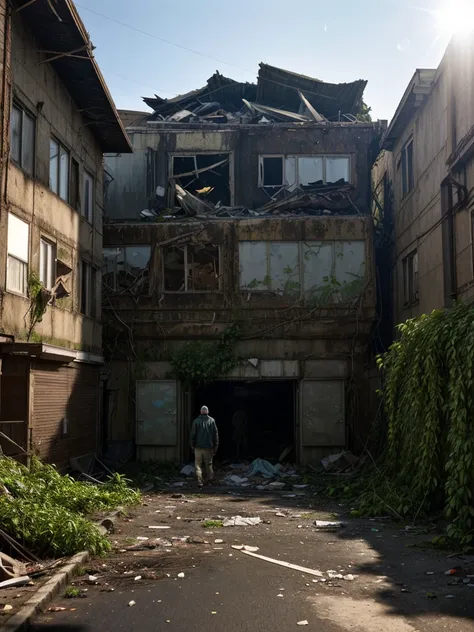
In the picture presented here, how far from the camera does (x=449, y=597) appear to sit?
6.93 meters

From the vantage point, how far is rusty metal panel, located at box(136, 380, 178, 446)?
1983 cm

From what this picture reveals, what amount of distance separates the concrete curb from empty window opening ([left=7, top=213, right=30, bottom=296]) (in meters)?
5.99

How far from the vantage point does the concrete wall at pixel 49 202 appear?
42.1ft

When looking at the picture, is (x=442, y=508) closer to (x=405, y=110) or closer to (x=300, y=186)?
(x=405, y=110)

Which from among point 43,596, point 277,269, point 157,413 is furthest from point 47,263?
point 43,596

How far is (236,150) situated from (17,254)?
1135 cm

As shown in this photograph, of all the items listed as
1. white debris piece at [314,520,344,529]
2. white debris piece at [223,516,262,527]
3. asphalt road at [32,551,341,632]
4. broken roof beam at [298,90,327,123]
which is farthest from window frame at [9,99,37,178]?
broken roof beam at [298,90,327,123]

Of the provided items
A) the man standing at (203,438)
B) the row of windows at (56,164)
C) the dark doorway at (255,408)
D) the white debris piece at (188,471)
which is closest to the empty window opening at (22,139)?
the row of windows at (56,164)

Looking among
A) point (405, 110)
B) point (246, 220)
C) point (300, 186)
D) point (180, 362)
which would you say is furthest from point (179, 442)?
point (405, 110)

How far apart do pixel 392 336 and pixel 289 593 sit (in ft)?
50.1

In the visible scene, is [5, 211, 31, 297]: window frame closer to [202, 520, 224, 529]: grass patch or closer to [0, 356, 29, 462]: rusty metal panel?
[0, 356, 29, 462]: rusty metal panel

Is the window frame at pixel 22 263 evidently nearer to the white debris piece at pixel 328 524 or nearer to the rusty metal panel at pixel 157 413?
the white debris piece at pixel 328 524

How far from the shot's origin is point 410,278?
1925 centimetres

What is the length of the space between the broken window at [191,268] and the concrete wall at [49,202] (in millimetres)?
2287
